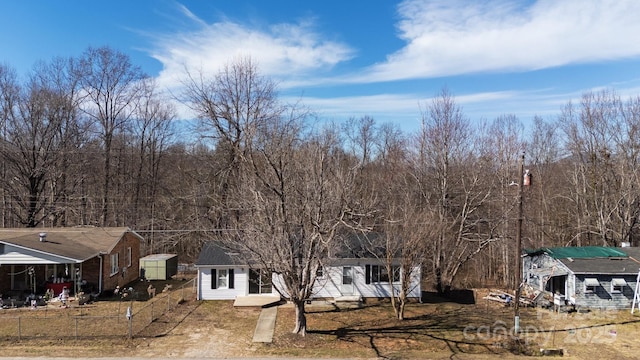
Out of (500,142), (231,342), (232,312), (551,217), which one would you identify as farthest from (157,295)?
(551,217)

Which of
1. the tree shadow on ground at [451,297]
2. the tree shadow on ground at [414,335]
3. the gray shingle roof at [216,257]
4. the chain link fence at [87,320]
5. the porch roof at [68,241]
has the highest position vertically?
the porch roof at [68,241]

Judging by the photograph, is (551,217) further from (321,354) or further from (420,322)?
(321,354)

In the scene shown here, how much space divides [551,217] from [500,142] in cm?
808

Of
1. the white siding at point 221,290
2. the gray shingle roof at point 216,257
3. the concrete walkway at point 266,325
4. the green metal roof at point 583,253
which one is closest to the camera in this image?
the concrete walkway at point 266,325

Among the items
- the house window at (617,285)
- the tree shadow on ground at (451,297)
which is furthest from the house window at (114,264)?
the house window at (617,285)

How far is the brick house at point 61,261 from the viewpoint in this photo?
20.4 meters

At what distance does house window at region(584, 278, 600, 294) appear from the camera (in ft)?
71.1

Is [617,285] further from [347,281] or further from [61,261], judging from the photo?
[61,261]

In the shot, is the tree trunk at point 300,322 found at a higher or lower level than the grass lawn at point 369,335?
higher

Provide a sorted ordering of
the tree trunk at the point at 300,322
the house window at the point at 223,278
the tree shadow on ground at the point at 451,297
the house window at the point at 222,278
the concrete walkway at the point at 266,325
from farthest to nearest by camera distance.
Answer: the tree shadow on ground at the point at 451,297, the house window at the point at 223,278, the house window at the point at 222,278, the tree trunk at the point at 300,322, the concrete walkway at the point at 266,325

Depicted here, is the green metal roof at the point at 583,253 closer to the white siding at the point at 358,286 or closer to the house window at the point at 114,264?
the white siding at the point at 358,286

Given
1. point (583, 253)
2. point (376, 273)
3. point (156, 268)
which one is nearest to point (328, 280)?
point (376, 273)

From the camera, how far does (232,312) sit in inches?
802

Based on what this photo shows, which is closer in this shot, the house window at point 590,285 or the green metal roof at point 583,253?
the house window at point 590,285
